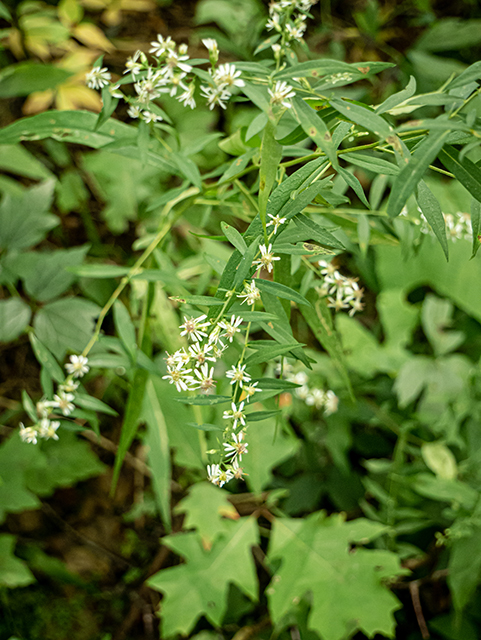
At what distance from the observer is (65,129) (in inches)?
30.7

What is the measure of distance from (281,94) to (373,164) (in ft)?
0.45

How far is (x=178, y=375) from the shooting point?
20.2 inches

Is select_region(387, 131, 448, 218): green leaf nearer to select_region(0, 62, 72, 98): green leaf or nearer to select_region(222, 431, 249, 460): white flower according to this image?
select_region(222, 431, 249, 460): white flower

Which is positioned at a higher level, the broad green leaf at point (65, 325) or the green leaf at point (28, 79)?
the green leaf at point (28, 79)

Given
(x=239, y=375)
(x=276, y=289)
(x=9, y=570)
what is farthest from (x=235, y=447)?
(x=9, y=570)

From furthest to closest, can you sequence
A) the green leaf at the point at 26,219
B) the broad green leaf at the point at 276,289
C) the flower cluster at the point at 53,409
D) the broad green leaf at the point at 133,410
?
the green leaf at the point at 26,219
the broad green leaf at the point at 133,410
the flower cluster at the point at 53,409
the broad green leaf at the point at 276,289

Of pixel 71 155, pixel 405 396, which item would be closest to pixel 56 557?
pixel 405 396

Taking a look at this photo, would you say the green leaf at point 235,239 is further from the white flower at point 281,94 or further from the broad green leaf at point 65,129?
the broad green leaf at point 65,129

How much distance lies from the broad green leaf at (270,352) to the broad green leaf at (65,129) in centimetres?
44

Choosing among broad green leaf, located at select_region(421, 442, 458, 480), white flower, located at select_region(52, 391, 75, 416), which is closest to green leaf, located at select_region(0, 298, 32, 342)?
Answer: white flower, located at select_region(52, 391, 75, 416)

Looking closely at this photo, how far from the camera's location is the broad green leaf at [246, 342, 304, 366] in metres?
0.52

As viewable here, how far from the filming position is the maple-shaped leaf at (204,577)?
4.19 ft

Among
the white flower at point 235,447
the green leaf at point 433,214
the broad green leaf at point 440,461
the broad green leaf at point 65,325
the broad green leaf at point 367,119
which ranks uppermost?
the broad green leaf at point 367,119

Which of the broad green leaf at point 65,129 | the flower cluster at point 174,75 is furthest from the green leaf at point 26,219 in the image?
the flower cluster at point 174,75
